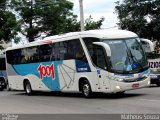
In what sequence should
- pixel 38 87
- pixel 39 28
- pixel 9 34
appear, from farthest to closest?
pixel 39 28, pixel 9 34, pixel 38 87

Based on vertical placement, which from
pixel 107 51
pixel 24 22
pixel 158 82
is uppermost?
pixel 24 22

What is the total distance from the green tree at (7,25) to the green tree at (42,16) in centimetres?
268

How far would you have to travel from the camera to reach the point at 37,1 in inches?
2009

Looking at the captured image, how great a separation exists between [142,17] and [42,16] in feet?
47.2

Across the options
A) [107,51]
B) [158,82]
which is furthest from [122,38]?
[158,82]

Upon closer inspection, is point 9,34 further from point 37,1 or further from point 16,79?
point 16,79

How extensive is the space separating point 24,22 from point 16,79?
24.0m

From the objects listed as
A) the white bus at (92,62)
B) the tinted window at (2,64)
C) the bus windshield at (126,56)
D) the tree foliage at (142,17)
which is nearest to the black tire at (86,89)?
the white bus at (92,62)

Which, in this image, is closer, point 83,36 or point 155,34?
point 83,36

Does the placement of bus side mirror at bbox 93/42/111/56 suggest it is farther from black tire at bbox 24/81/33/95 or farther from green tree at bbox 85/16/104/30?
green tree at bbox 85/16/104/30

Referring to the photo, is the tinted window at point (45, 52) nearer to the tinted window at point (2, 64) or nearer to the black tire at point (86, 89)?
the black tire at point (86, 89)

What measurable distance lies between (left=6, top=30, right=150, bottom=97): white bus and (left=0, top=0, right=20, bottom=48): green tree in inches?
831

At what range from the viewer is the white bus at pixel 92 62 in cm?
1886

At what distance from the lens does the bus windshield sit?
18875 millimetres
